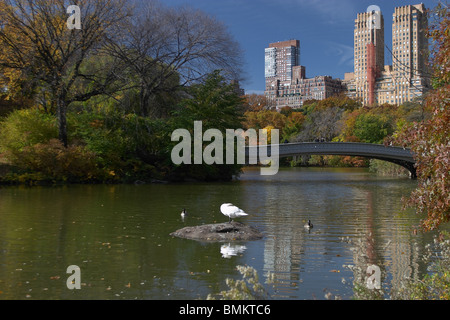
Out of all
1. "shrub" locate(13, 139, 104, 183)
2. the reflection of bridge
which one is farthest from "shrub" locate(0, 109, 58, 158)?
the reflection of bridge

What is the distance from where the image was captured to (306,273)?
705cm

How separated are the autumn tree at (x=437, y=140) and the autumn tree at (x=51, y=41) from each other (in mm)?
23263

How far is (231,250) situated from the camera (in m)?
8.63

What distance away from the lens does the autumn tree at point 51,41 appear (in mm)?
25422

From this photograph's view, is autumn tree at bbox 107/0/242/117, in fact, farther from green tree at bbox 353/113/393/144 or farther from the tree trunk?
green tree at bbox 353/113/393/144

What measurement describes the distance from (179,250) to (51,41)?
827 inches

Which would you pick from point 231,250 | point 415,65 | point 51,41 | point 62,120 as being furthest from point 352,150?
point 415,65

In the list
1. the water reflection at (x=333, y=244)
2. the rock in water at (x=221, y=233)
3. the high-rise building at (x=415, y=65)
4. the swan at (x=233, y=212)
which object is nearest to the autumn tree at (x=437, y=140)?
the high-rise building at (x=415, y=65)

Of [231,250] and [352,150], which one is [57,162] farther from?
[352,150]

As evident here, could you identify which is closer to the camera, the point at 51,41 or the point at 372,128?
the point at 51,41

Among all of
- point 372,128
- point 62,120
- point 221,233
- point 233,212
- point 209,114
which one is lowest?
point 221,233
